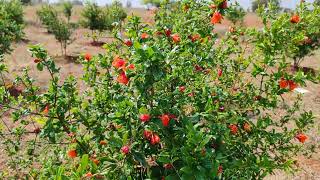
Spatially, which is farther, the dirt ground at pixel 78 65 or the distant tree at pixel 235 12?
the dirt ground at pixel 78 65

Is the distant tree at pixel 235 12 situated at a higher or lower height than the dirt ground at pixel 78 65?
higher

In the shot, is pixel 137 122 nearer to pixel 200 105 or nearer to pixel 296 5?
pixel 200 105

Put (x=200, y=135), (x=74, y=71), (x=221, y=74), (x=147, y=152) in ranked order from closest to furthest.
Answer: (x=200, y=135), (x=147, y=152), (x=221, y=74), (x=74, y=71)

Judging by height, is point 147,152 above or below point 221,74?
below

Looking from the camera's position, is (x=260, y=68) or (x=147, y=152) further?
(x=260, y=68)

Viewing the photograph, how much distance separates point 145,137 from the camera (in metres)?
2.40

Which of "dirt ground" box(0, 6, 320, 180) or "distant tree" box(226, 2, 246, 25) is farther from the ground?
"distant tree" box(226, 2, 246, 25)

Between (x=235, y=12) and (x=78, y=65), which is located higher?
(x=235, y=12)

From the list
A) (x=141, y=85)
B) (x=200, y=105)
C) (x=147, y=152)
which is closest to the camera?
(x=141, y=85)

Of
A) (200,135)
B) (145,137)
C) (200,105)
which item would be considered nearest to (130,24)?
(200,105)

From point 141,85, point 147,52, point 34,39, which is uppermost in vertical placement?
point 147,52

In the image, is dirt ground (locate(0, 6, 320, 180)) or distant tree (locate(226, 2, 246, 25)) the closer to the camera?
distant tree (locate(226, 2, 246, 25))

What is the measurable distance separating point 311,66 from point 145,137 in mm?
15006

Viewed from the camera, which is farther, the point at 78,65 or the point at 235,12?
the point at 78,65
